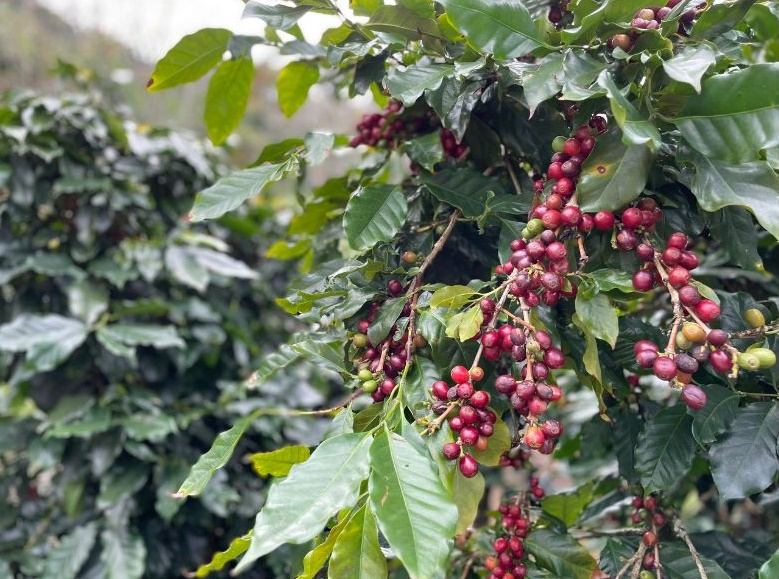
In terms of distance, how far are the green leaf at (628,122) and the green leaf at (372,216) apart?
0.27 meters

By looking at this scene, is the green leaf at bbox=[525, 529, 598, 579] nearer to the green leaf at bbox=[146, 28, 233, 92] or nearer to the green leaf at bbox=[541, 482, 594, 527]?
the green leaf at bbox=[541, 482, 594, 527]

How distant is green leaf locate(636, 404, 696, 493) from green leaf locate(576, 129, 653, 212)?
0.29 metres

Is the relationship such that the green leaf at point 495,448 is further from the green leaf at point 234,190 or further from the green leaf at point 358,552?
the green leaf at point 234,190

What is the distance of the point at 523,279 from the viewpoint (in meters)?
0.54

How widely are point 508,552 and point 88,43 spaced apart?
21.6 feet

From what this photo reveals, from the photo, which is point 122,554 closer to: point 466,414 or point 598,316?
point 466,414

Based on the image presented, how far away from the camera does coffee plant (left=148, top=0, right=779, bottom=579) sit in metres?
0.51

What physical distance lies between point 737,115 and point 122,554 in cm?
141

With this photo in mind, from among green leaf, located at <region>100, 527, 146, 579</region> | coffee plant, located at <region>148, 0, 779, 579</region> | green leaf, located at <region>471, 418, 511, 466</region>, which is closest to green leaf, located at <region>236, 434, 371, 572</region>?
coffee plant, located at <region>148, 0, 779, 579</region>

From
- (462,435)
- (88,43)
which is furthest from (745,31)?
(88,43)

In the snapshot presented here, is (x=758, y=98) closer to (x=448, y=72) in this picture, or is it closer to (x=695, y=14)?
(x=695, y=14)

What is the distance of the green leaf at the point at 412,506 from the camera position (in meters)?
0.46

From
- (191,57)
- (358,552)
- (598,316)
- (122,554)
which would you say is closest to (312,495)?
(358,552)

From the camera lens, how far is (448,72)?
650mm
